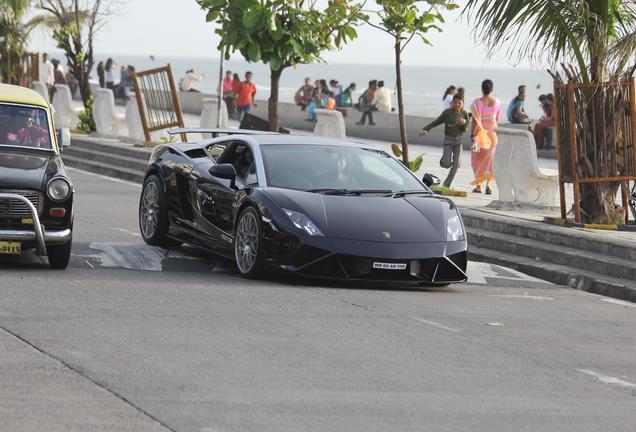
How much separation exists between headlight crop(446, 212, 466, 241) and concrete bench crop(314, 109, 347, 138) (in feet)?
39.0

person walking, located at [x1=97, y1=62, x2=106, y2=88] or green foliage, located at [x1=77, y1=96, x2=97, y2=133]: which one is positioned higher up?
person walking, located at [x1=97, y1=62, x2=106, y2=88]

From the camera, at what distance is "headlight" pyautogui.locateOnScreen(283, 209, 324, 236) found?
11.8m

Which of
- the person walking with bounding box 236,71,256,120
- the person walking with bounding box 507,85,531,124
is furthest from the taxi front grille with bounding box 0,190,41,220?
Answer: the person walking with bounding box 236,71,256,120

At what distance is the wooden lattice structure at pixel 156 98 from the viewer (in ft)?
93.0

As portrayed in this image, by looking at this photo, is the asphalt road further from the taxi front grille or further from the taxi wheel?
the taxi front grille

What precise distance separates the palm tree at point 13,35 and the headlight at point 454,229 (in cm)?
2719

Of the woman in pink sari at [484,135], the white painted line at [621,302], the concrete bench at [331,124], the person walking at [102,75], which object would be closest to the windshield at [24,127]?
the white painted line at [621,302]

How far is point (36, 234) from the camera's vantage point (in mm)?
11844

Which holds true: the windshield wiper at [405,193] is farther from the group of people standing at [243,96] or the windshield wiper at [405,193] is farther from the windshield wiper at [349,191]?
the group of people standing at [243,96]

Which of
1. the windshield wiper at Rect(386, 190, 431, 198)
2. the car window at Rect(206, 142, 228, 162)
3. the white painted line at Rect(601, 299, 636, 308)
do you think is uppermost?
the car window at Rect(206, 142, 228, 162)

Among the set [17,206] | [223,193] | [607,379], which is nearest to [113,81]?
[223,193]

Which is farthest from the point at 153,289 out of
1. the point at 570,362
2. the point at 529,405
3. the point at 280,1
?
the point at 280,1

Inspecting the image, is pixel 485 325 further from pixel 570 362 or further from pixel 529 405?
pixel 529 405

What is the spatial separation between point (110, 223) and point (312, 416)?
10.3 metres
